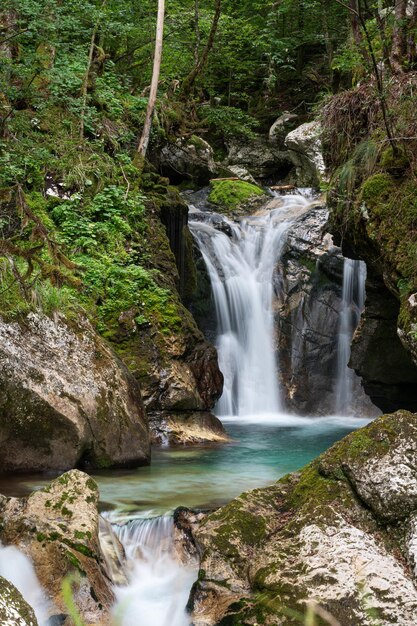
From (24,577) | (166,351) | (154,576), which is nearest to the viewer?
(24,577)

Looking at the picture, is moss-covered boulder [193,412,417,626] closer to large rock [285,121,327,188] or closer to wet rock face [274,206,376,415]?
wet rock face [274,206,376,415]

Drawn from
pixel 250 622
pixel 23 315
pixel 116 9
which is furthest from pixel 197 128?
pixel 250 622

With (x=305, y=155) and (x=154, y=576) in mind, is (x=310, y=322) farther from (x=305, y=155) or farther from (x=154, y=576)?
(x=154, y=576)

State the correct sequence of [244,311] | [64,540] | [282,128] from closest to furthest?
[64,540] < [244,311] < [282,128]

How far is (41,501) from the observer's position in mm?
5227

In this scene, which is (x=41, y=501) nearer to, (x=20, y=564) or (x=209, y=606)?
(x=20, y=564)

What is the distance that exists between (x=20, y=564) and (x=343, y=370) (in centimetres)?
1015

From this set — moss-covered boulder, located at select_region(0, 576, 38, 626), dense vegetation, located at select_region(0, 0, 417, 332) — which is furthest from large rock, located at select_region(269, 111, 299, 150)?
moss-covered boulder, located at select_region(0, 576, 38, 626)

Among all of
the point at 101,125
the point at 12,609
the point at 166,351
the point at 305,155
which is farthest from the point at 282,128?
the point at 12,609

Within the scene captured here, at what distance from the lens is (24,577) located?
183 inches

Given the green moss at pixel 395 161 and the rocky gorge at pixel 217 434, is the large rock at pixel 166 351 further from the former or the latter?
the green moss at pixel 395 161

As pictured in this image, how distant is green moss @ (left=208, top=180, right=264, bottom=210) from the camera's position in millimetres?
17031

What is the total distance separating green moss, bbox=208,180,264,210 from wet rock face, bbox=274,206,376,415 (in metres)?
2.86

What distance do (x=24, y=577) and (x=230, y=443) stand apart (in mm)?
5386
